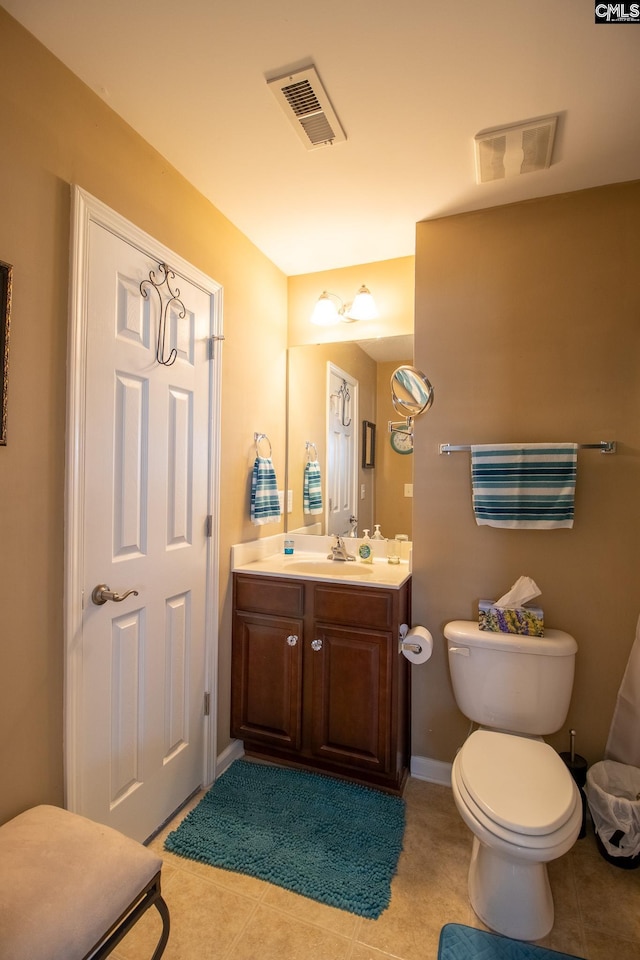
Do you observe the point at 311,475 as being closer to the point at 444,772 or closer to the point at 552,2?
the point at 444,772

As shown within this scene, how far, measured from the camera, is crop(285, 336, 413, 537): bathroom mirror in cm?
235

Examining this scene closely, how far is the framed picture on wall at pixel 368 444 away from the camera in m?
A: 2.42

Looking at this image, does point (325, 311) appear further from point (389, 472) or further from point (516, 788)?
point (516, 788)

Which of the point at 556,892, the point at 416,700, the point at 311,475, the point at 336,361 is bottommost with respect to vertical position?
the point at 556,892

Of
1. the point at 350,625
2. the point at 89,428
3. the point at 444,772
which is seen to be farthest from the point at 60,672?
the point at 444,772

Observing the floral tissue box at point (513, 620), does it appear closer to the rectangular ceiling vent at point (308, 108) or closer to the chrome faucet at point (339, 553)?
the chrome faucet at point (339, 553)

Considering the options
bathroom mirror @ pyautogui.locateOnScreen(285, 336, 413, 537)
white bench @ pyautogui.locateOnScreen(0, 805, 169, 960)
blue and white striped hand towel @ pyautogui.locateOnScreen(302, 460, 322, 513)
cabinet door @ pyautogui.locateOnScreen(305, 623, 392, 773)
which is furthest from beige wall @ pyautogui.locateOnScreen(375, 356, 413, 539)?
white bench @ pyautogui.locateOnScreen(0, 805, 169, 960)

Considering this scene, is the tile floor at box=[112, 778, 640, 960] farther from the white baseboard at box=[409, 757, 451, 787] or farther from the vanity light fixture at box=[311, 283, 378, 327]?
the vanity light fixture at box=[311, 283, 378, 327]

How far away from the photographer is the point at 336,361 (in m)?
2.54

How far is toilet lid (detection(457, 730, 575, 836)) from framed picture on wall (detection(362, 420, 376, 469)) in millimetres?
1338

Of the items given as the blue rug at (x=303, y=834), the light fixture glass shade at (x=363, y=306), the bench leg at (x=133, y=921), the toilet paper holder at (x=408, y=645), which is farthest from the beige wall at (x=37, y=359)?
the toilet paper holder at (x=408, y=645)

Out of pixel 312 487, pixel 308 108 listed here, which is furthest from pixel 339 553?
pixel 308 108

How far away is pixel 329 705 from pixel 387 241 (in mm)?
2246

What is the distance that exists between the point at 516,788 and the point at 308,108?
7.36 ft
